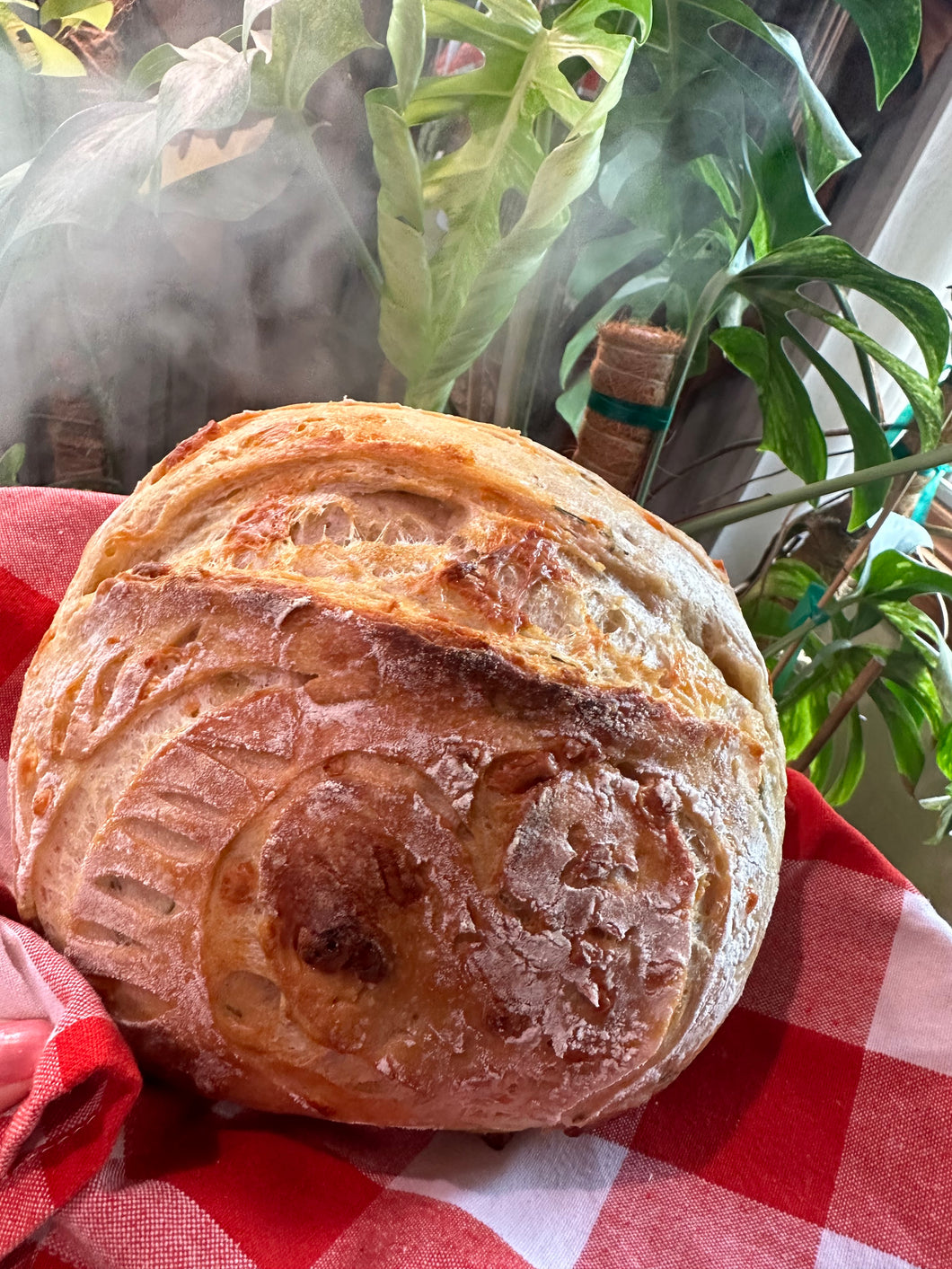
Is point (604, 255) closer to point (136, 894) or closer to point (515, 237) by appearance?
point (515, 237)

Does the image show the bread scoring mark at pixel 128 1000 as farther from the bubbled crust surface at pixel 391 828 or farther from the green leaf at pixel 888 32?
the green leaf at pixel 888 32

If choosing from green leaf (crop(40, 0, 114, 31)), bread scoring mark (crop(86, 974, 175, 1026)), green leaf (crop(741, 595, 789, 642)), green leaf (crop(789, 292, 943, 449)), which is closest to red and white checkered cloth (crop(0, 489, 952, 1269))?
bread scoring mark (crop(86, 974, 175, 1026))

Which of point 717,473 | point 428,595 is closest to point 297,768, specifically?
point 428,595

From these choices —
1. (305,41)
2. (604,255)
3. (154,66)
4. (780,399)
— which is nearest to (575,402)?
(604,255)

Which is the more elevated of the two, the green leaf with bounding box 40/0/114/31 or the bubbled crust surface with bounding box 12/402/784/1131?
Result: the green leaf with bounding box 40/0/114/31

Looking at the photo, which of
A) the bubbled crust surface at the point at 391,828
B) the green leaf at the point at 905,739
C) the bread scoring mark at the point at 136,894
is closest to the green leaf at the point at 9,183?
the bubbled crust surface at the point at 391,828

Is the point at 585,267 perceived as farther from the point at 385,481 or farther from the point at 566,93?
the point at 385,481

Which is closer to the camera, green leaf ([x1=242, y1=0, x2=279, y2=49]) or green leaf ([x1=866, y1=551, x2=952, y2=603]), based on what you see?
green leaf ([x1=242, y1=0, x2=279, y2=49])

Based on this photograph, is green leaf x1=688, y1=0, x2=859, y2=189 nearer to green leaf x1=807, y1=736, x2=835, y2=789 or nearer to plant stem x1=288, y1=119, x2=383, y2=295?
plant stem x1=288, y1=119, x2=383, y2=295
